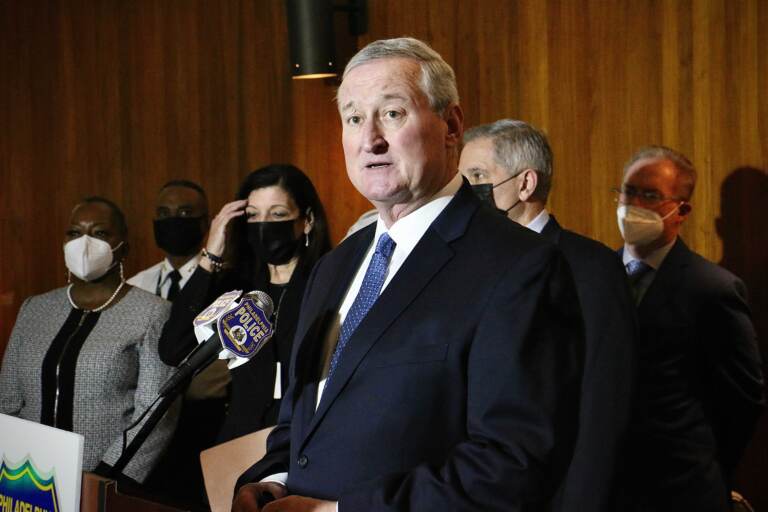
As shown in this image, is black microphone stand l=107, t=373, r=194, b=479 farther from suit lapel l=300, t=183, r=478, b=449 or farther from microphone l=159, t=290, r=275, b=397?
suit lapel l=300, t=183, r=478, b=449

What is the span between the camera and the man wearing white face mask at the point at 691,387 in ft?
9.84

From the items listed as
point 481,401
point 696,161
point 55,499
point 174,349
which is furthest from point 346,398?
point 696,161

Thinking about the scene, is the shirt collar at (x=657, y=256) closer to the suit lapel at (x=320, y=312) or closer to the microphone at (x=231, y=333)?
the suit lapel at (x=320, y=312)

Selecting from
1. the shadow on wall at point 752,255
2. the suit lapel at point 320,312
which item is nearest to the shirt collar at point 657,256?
the shadow on wall at point 752,255

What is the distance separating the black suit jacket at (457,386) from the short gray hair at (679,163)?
2031 mm

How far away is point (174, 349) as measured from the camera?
3287mm

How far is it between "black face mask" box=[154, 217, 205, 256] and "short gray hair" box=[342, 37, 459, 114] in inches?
113

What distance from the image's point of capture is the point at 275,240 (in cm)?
326

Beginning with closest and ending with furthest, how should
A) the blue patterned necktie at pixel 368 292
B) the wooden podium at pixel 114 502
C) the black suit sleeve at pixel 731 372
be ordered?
the wooden podium at pixel 114 502 < the blue patterned necktie at pixel 368 292 < the black suit sleeve at pixel 731 372

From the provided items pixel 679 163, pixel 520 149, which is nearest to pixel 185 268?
pixel 520 149

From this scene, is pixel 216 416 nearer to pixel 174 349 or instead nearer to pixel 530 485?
pixel 174 349

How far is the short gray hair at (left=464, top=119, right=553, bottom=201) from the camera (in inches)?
118

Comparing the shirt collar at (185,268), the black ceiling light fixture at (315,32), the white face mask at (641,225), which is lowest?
the shirt collar at (185,268)

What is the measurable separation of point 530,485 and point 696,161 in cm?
260
